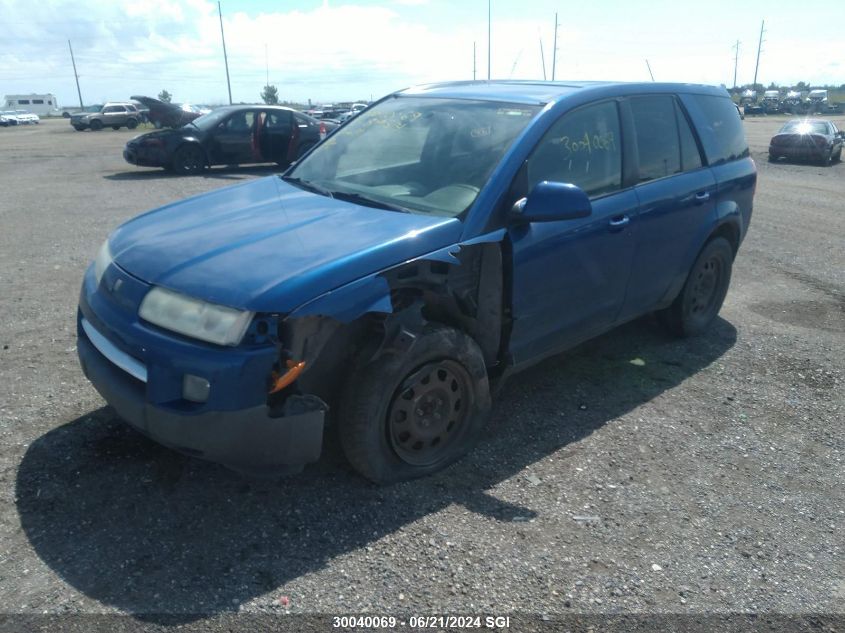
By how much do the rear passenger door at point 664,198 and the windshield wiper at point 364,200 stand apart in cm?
163

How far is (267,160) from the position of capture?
1600 cm

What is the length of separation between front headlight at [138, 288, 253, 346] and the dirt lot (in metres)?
0.84

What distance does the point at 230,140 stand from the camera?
1555 centimetres

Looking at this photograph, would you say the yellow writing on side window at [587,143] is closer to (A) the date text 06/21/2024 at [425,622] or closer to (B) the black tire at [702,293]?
(B) the black tire at [702,293]

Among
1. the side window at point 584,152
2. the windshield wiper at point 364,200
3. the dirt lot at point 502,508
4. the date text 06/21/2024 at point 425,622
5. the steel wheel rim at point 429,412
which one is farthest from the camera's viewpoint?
the side window at point 584,152

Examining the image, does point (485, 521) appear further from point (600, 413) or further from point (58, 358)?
point (58, 358)

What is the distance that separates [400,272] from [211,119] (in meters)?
13.8

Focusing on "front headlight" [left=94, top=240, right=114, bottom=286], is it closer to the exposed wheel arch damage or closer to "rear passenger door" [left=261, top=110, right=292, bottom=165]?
the exposed wheel arch damage

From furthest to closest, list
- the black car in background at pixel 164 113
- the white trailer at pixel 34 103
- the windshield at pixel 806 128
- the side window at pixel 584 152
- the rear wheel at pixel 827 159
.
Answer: the white trailer at pixel 34 103
the windshield at pixel 806 128
the rear wheel at pixel 827 159
the black car in background at pixel 164 113
the side window at pixel 584 152

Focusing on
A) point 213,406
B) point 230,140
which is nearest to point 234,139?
point 230,140

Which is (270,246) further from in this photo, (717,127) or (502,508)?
(717,127)

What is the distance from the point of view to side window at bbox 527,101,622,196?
389cm

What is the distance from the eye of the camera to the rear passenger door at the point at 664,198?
14.8 ft

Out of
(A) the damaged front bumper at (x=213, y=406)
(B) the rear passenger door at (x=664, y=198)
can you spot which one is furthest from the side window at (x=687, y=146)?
(A) the damaged front bumper at (x=213, y=406)
